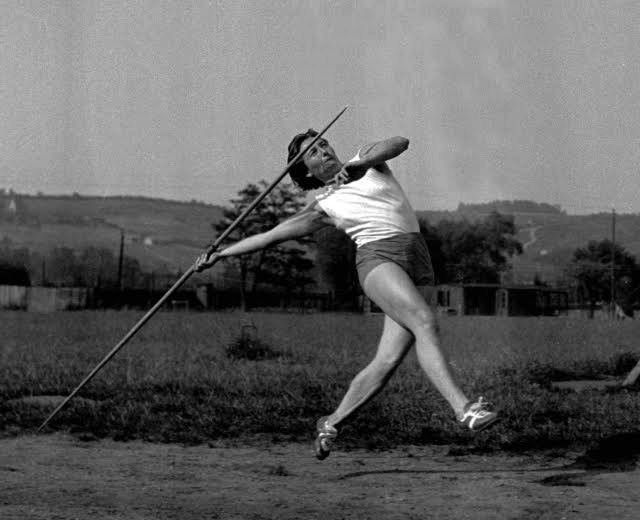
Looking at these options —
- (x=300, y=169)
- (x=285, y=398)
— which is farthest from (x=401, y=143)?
(x=285, y=398)

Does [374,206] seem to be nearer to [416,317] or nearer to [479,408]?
[416,317]

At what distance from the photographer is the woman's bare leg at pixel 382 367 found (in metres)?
6.54

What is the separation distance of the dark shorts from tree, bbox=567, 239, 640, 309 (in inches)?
2131

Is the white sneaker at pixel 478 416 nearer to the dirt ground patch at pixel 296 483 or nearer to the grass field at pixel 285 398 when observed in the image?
the dirt ground patch at pixel 296 483

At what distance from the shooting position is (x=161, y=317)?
37281 millimetres

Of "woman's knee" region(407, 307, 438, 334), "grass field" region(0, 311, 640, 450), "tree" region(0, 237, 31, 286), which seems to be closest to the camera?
"woman's knee" region(407, 307, 438, 334)

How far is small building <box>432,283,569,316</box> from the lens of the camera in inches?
2159

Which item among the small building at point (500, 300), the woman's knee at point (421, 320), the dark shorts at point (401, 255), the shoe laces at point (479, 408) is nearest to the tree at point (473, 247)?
the small building at point (500, 300)

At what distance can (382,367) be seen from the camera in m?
6.60

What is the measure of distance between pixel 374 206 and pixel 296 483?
5.08ft

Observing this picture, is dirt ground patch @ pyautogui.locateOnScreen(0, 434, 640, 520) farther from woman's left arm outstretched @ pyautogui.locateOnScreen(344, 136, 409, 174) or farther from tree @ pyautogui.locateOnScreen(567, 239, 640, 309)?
tree @ pyautogui.locateOnScreen(567, 239, 640, 309)

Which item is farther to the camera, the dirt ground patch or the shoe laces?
the shoe laces

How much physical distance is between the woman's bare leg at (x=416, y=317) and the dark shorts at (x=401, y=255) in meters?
0.04

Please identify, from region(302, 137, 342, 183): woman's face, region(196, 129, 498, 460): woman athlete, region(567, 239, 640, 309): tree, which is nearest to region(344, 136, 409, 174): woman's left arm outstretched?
region(196, 129, 498, 460): woman athlete
